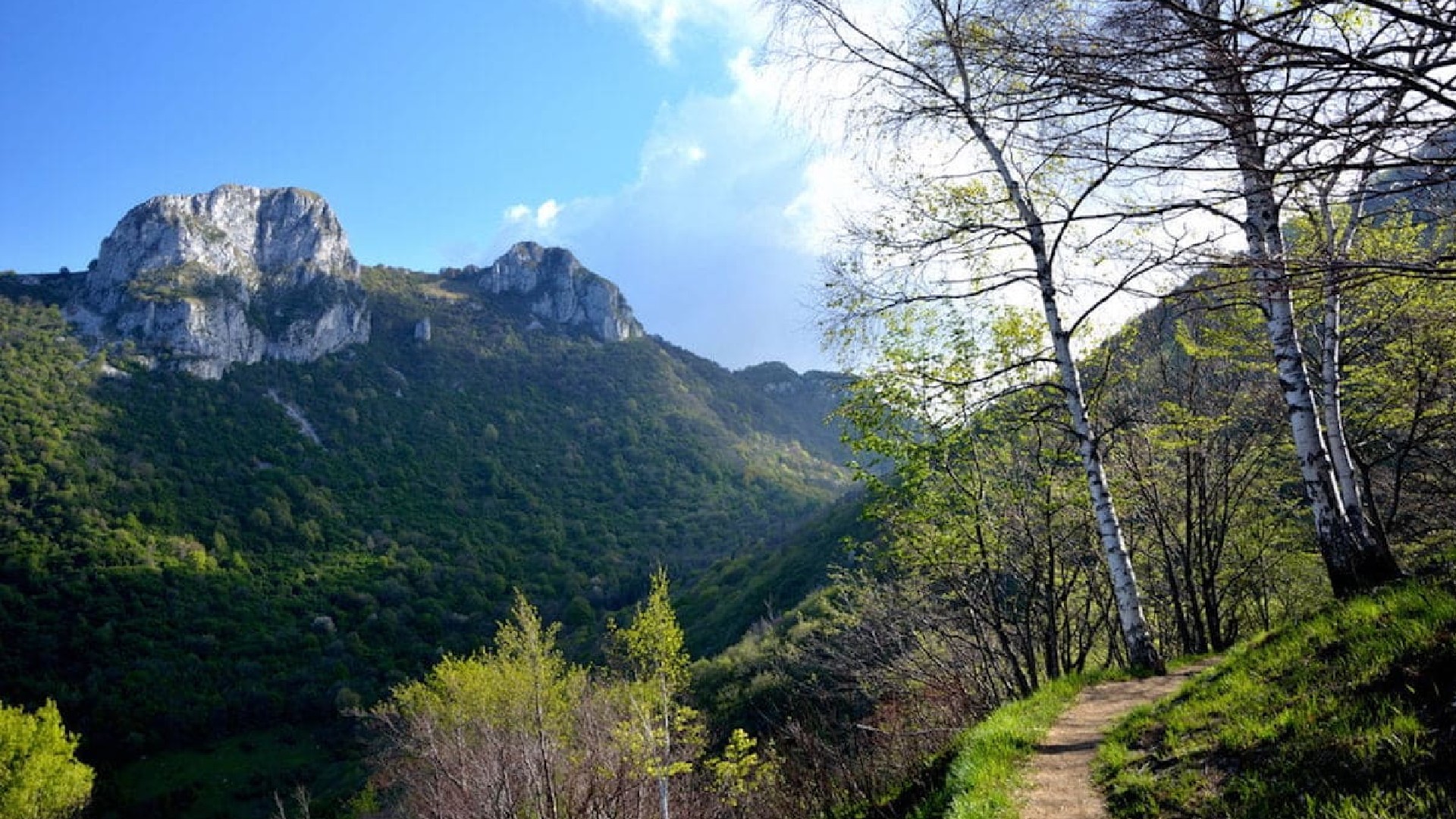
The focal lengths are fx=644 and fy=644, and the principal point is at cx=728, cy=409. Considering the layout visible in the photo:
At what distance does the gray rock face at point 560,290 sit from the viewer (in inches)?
6260

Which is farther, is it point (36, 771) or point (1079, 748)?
point (36, 771)

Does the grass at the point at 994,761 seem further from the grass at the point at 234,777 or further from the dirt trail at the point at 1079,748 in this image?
the grass at the point at 234,777

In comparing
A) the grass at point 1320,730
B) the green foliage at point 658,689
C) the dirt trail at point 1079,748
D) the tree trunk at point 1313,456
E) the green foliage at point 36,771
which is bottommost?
the green foliage at point 36,771

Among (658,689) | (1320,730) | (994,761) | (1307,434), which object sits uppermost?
(1307,434)

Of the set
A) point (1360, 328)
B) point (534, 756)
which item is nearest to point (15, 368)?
point (534, 756)

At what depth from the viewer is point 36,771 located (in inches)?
1121

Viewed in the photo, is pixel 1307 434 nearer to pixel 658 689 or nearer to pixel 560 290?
pixel 658 689

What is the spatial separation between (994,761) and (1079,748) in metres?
0.84

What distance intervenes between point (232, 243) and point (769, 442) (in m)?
113

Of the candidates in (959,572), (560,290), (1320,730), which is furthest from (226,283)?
→ (1320,730)

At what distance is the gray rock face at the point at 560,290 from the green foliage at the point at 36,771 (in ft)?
427

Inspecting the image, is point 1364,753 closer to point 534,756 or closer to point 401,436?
point 534,756

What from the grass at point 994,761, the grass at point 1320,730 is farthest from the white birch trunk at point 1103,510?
the grass at point 1320,730

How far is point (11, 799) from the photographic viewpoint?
27.8 meters
